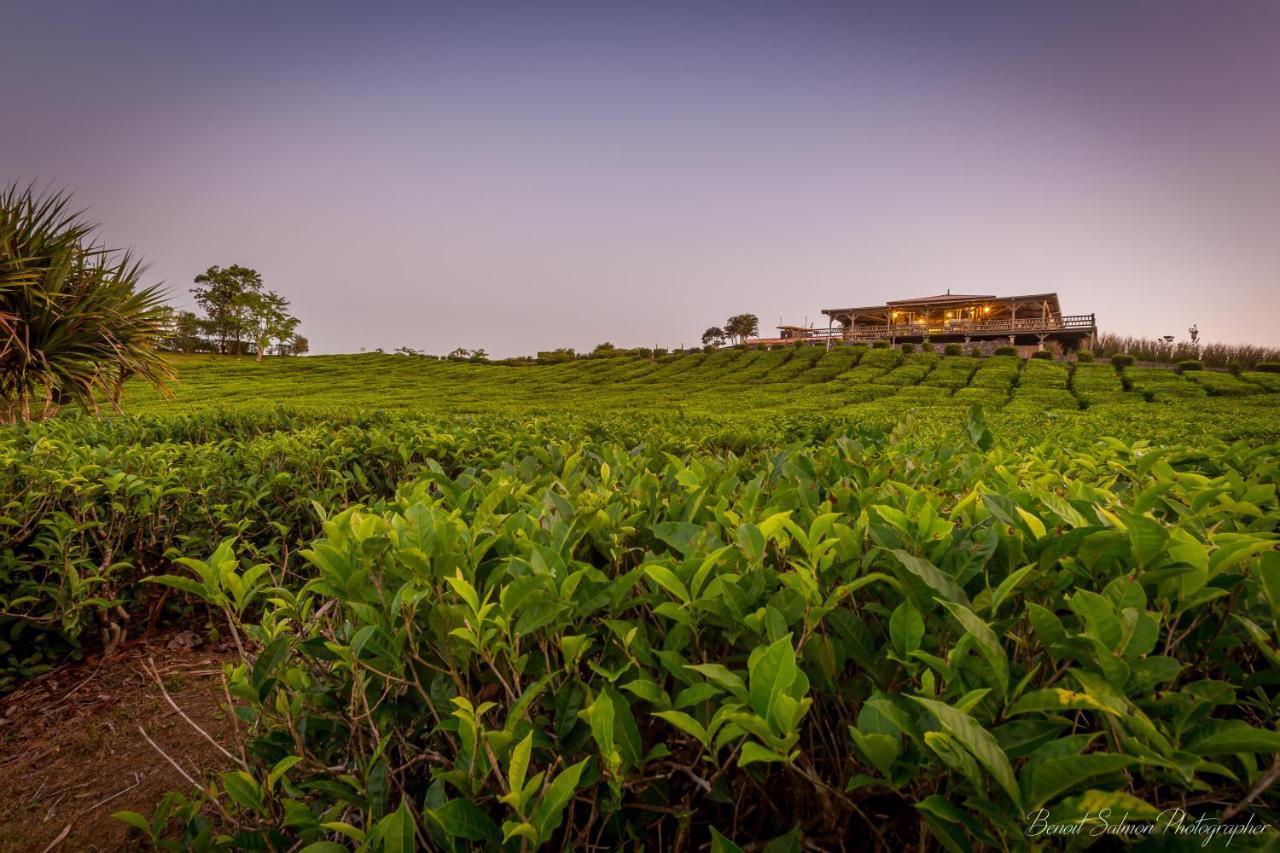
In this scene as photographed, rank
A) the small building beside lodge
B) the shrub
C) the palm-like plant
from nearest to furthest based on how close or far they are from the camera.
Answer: the palm-like plant, the shrub, the small building beside lodge

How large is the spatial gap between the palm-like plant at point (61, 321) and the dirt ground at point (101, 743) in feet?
14.1

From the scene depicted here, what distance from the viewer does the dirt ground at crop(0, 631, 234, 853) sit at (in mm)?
2133

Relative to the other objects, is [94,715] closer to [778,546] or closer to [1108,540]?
[778,546]

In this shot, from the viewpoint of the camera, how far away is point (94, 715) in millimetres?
2770

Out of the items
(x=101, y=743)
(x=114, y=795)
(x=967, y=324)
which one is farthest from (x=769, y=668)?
(x=967, y=324)

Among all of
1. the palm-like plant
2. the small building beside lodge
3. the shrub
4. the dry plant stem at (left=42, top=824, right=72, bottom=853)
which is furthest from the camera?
the small building beside lodge

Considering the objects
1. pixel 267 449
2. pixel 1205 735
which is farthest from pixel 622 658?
pixel 267 449

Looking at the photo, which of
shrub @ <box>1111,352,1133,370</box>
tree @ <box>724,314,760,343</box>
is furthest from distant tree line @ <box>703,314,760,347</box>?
shrub @ <box>1111,352,1133,370</box>

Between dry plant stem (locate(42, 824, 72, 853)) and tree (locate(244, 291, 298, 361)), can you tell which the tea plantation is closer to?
dry plant stem (locate(42, 824, 72, 853))

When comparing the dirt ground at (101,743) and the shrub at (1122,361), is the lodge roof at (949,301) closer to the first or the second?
the shrub at (1122,361)

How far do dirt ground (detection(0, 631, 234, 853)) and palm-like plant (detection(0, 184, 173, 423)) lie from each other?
4.29 meters

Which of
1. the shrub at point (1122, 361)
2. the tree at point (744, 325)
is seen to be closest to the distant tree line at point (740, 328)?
the tree at point (744, 325)

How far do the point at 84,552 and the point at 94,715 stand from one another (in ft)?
2.68

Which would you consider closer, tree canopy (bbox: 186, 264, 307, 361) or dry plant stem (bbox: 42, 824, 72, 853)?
dry plant stem (bbox: 42, 824, 72, 853)
